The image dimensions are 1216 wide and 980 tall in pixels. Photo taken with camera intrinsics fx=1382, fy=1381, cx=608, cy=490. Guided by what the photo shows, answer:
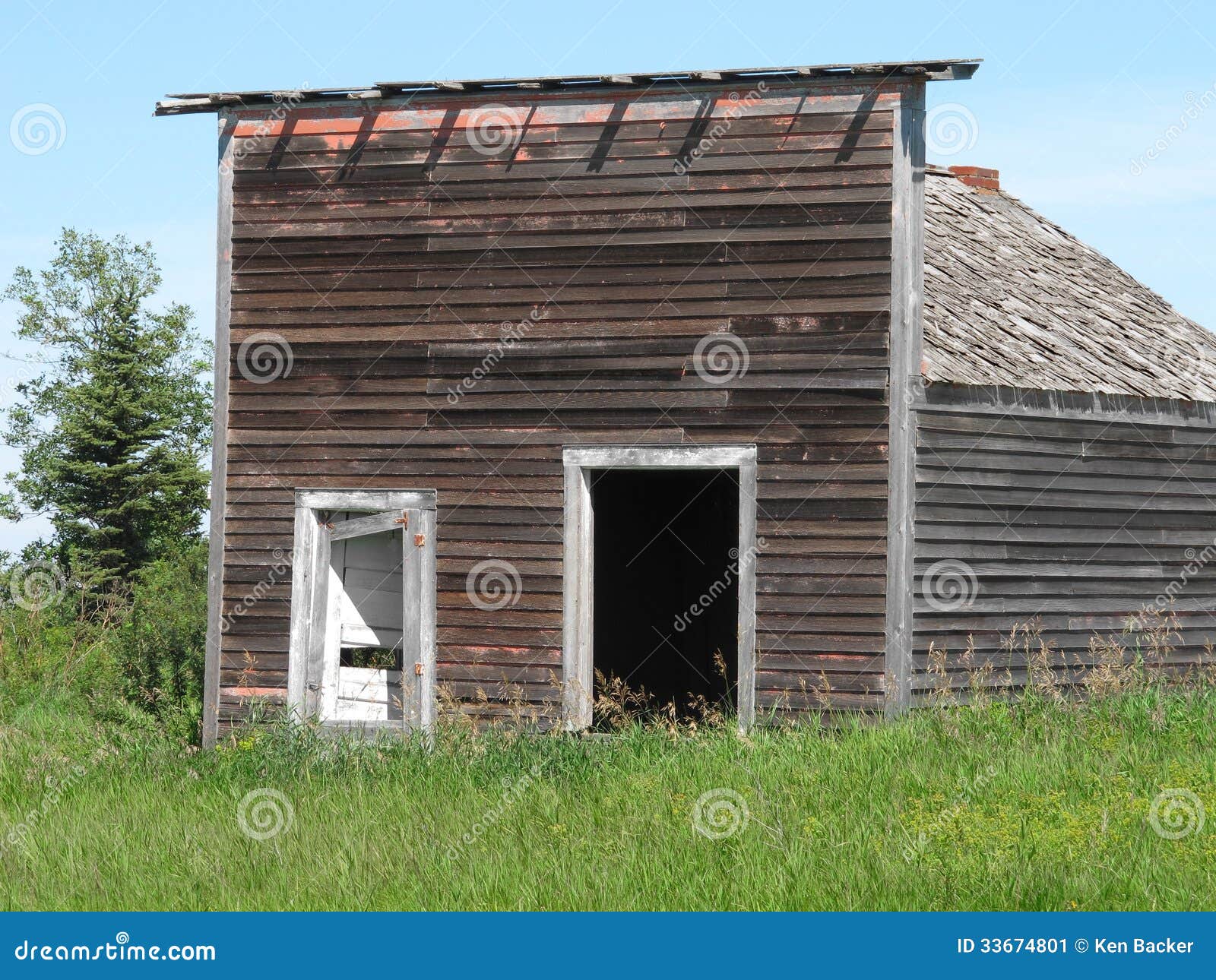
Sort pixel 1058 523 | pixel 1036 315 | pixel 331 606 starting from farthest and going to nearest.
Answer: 1. pixel 1036 315
2. pixel 1058 523
3. pixel 331 606

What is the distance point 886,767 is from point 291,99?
22.7ft

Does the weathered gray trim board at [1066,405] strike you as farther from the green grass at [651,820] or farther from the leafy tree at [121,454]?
the leafy tree at [121,454]

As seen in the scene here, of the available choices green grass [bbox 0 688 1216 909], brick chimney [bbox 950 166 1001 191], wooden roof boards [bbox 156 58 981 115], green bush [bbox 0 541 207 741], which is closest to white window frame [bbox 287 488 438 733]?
green grass [bbox 0 688 1216 909]

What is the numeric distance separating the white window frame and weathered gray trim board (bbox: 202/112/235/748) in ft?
2.16

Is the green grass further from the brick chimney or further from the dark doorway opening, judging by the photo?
the brick chimney

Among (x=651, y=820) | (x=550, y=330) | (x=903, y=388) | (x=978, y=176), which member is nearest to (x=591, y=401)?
(x=550, y=330)

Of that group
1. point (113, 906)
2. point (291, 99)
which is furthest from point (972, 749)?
point (291, 99)

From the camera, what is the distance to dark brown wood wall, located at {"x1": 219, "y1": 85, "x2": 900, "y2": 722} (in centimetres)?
1002

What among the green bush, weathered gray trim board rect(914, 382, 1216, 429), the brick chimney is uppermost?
the brick chimney

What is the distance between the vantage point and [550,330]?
10484mm

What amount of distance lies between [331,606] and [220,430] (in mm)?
1674

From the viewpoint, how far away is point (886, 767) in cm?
811

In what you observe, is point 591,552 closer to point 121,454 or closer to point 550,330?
point 550,330

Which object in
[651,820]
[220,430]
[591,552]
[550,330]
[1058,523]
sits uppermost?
[550,330]
